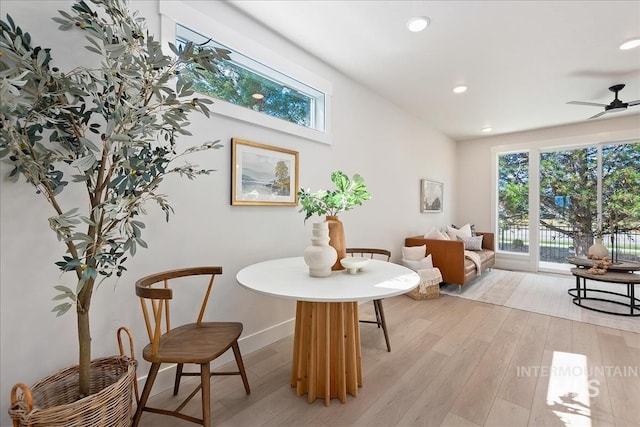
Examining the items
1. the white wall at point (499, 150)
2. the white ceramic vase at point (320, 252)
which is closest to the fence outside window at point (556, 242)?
the white wall at point (499, 150)

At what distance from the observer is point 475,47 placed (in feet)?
8.93

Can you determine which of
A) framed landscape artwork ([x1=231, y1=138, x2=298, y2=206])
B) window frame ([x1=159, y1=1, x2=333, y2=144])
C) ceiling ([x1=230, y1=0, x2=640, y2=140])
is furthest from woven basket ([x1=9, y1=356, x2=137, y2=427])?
ceiling ([x1=230, y1=0, x2=640, y2=140])

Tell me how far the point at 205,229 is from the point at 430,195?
432 centimetres

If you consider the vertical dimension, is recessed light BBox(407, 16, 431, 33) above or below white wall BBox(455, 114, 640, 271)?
above

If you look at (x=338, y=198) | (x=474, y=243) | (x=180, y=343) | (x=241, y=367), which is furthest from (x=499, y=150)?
(x=180, y=343)

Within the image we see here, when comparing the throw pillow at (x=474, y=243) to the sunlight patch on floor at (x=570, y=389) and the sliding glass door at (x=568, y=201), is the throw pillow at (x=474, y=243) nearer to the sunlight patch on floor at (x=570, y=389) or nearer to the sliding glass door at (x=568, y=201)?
the sliding glass door at (x=568, y=201)

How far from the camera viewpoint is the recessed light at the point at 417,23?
231 cm

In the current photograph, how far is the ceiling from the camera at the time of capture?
221cm

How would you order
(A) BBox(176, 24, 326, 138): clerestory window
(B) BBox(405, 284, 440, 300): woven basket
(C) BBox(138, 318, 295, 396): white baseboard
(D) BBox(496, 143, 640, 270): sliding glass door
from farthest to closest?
(D) BBox(496, 143, 640, 270): sliding glass door
(B) BBox(405, 284, 440, 300): woven basket
(A) BBox(176, 24, 326, 138): clerestory window
(C) BBox(138, 318, 295, 396): white baseboard

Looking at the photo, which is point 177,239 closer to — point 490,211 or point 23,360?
point 23,360

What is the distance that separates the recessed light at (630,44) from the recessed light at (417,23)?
6.42 feet

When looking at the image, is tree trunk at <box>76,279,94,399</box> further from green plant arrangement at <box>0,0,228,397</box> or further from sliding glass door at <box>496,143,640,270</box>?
sliding glass door at <box>496,143,640,270</box>

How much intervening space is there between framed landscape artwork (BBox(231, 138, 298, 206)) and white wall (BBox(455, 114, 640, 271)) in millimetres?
4974

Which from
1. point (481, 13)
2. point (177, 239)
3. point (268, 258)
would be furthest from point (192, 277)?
point (481, 13)
